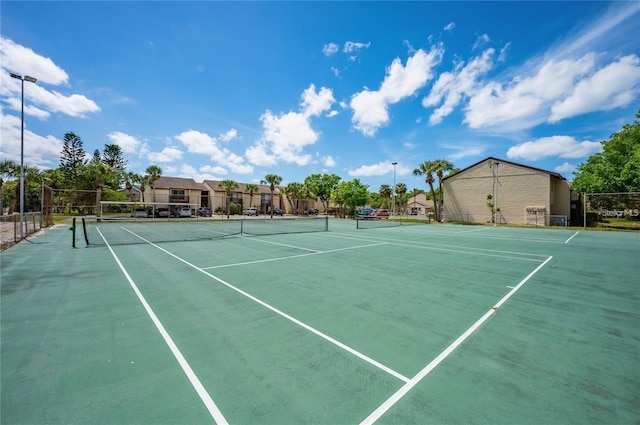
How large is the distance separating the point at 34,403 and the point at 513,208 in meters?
43.1

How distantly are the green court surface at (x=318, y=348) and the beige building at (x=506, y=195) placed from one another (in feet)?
99.8

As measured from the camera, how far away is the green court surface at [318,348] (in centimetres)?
290

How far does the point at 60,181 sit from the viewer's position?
179ft

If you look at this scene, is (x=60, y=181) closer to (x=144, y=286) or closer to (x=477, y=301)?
(x=144, y=286)

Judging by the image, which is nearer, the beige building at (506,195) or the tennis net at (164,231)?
the tennis net at (164,231)

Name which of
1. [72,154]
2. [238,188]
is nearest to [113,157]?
[72,154]

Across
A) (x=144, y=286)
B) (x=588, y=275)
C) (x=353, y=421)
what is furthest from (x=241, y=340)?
(x=588, y=275)

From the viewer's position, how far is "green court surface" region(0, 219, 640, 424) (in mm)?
2904

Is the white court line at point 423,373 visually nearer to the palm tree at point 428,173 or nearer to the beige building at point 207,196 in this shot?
the palm tree at point 428,173

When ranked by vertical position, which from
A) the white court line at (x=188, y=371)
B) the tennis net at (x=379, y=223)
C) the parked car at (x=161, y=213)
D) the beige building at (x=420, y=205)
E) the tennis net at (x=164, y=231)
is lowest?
the white court line at (x=188, y=371)

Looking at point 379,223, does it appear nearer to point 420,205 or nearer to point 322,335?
point 322,335

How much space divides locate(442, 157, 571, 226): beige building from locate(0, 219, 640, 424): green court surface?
30405 mm

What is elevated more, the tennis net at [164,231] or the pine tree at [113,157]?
the pine tree at [113,157]

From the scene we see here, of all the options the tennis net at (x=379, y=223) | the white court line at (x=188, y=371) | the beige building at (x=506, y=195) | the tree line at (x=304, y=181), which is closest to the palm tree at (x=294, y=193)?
the tree line at (x=304, y=181)
